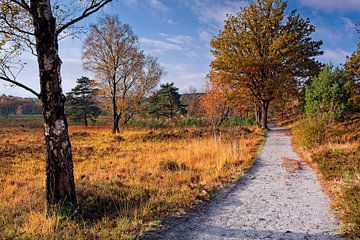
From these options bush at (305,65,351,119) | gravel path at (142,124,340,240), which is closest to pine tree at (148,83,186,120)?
bush at (305,65,351,119)

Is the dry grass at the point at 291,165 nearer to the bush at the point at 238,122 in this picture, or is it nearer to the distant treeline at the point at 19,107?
the bush at the point at 238,122

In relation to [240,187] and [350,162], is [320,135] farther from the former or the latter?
[240,187]

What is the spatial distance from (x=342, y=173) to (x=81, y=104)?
137 ft

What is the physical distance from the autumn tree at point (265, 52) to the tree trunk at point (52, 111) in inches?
735

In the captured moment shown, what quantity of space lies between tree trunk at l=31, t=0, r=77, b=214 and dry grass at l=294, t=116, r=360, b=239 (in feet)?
15.0

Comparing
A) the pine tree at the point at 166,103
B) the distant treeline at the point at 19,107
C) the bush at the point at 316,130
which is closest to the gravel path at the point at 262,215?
the bush at the point at 316,130

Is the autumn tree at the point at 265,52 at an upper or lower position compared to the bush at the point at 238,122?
upper

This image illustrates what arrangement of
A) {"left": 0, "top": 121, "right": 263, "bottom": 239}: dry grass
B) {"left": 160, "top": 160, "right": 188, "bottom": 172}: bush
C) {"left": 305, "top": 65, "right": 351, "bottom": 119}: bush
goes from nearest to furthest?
{"left": 0, "top": 121, "right": 263, "bottom": 239}: dry grass
{"left": 160, "top": 160, "right": 188, "bottom": 172}: bush
{"left": 305, "top": 65, "right": 351, "bottom": 119}: bush

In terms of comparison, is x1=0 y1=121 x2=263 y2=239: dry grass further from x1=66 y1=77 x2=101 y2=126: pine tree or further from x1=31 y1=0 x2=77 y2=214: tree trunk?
x1=66 y1=77 x2=101 y2=126: pine tree

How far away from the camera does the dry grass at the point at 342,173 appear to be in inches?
157

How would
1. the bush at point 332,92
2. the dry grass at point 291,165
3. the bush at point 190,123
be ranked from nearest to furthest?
the dry grass at point 291,165, the bush at point 332,92, the bush at point 190,123

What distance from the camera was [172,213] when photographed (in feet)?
14.7

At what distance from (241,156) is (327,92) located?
11743 millimetres

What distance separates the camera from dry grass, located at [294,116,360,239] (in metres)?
3.99
